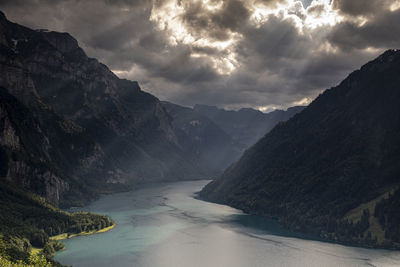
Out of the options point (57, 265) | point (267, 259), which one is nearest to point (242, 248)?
point (267, 259)

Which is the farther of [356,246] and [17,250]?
[356,246]

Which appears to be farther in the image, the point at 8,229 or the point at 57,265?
the point at 8,229

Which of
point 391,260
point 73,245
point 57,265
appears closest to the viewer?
point 57,265

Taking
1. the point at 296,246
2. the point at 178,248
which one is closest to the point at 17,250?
the point at 178,248

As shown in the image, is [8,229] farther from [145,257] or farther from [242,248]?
[242,248]

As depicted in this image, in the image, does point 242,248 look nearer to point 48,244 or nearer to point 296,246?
point 296,246

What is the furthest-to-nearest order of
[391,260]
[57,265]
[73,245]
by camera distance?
[73,245], [391,260], [57,265]

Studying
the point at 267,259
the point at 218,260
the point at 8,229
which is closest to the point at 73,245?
the point at 8,229
